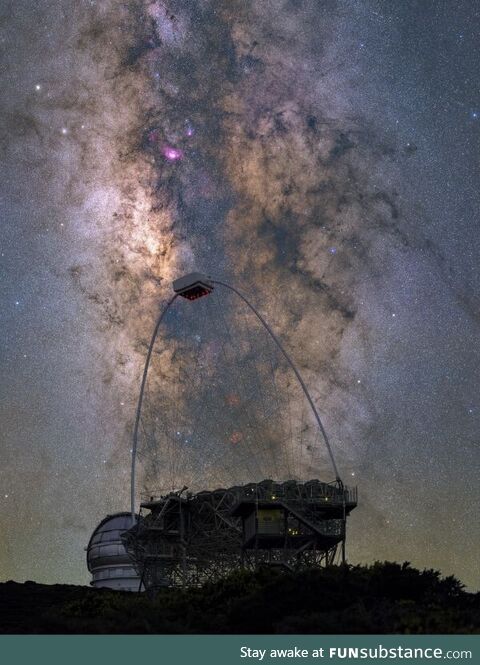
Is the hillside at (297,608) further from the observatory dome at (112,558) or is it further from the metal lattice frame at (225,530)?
the observatory dome at (112,558)

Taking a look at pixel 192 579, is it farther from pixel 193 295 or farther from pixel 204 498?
pixel 193 295

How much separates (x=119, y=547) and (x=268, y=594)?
44571mm

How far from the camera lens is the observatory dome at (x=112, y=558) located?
76250 millimetres

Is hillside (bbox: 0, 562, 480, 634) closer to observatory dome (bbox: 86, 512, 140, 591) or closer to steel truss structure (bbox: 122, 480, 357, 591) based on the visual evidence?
steel truss structure (bbox: 122, 480, 357, 591)

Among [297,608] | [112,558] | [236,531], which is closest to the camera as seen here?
[297,608]

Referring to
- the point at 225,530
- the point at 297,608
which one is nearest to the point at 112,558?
the point at 225,530

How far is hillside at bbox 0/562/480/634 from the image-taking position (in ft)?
93.4

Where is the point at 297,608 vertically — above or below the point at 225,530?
below

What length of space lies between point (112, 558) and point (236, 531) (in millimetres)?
18090

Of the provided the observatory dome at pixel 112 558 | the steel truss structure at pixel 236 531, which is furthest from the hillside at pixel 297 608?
the observatory dome at pixel 112 558

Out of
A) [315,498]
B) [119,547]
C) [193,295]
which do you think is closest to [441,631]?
Result: [315,498]

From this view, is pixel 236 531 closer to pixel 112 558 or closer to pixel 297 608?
pixel 112 558

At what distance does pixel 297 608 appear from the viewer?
33312mm

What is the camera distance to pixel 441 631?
90.2 ft
